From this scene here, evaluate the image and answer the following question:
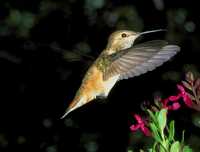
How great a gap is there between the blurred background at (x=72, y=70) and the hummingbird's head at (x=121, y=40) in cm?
198

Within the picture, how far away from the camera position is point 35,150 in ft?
19.7

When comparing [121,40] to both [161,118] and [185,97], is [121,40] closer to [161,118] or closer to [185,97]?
[185,97]

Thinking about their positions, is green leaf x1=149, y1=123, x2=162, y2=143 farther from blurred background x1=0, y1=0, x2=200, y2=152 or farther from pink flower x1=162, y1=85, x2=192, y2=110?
blurred background x1=0, y1=0, x2=200, y2=152

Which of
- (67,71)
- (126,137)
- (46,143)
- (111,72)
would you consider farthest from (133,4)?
(111,72)

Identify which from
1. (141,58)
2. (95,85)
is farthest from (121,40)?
(141,58)

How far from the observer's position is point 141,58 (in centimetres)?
281

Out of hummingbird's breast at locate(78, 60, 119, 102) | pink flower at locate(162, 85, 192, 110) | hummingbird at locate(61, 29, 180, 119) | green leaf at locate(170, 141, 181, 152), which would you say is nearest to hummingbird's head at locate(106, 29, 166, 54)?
hummingbird at locate(61, 29, 180, 119)

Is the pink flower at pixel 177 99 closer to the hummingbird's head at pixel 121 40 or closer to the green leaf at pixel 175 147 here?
the green leaf at pixel 175 147

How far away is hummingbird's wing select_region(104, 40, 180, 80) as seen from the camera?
105 inches

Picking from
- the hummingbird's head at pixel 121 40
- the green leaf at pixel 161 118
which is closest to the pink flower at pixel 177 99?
the green leaf at pixel 161 118

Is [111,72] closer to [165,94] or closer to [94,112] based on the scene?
[165,94]

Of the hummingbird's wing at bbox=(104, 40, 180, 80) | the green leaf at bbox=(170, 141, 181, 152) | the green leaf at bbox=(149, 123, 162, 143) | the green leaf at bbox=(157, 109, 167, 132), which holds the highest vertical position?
the hummingbird's wing at bbox=(104, 40, 180, 80)

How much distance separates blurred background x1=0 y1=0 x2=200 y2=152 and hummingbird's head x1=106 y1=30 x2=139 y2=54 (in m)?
1.98

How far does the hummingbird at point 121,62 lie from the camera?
9.00 ft
